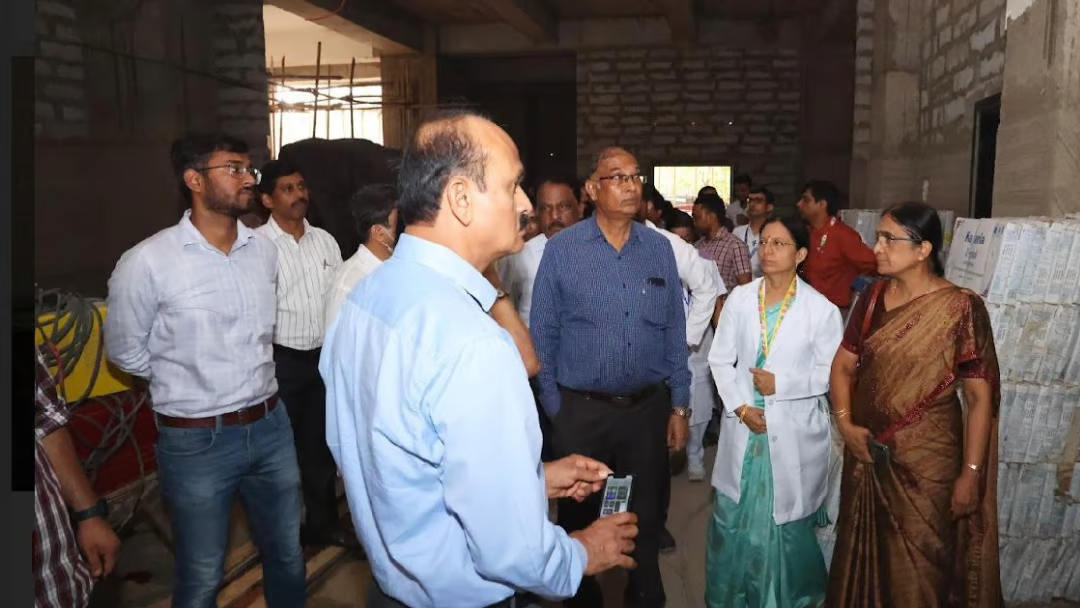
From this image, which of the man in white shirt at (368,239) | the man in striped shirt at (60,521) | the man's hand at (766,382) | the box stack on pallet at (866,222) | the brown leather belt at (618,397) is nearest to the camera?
the man in striped shirt at (60,521)

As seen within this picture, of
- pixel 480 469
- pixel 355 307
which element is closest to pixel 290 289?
pixel 355 307

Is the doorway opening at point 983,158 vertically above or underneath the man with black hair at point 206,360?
above

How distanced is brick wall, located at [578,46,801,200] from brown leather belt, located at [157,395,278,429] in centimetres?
966

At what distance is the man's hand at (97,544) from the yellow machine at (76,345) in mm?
1346

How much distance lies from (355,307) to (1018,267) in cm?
268

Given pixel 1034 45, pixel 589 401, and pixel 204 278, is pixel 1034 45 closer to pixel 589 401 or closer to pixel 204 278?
pixel 589 401

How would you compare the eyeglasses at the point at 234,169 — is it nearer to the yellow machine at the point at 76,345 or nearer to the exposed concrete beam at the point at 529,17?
the yellow machine at the point at 76,345

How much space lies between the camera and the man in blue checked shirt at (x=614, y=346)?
9.40 feet

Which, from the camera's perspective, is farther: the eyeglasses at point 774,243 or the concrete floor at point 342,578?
the concrete floor at point 342,578

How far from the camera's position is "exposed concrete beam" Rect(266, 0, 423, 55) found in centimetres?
856

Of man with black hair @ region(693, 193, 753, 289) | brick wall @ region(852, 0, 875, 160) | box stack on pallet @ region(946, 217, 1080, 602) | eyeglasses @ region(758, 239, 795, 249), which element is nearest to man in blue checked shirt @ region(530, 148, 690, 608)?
eyeglasses @ region(758, 239, 795, 249)

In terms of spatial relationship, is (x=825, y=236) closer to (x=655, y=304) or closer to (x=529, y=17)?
(x=655, y=304)

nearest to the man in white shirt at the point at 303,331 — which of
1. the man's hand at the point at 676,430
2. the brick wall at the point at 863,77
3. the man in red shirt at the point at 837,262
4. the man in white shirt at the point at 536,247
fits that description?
the man in white shirt at the point at 536,247

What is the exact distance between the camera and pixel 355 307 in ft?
4.47
